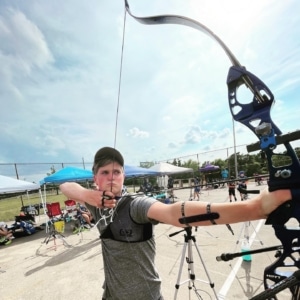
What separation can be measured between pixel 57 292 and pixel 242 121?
4.37 metres

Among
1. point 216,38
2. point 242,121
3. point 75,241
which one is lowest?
point 75,241

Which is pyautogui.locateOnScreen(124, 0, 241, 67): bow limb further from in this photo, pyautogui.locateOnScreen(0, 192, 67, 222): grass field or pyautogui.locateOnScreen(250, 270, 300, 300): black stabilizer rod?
pyautogui.locateOnScreen(0, 192, 67, 222): grass field

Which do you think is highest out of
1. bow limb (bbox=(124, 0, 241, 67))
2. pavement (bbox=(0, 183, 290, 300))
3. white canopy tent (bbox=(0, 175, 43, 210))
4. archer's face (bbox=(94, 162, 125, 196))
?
bow limb (bbox=(124, 0, 241, 67))

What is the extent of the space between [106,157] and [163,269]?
3.59m

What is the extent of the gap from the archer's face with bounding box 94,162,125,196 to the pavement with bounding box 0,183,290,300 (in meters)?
1.57

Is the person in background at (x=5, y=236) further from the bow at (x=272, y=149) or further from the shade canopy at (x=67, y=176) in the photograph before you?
the bow at (x=272, y=149)

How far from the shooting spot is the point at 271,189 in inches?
33.0

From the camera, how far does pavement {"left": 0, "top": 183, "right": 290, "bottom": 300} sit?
3.42m

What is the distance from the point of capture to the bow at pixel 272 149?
2.76 feet

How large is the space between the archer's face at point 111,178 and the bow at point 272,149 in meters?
0.89

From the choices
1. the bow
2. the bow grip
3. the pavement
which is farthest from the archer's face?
the pavement

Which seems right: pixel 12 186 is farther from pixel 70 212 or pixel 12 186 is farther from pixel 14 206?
pixel 14 206

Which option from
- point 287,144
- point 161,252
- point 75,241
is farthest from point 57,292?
point 287,144

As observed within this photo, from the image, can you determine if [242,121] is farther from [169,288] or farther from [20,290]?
[20,290]
